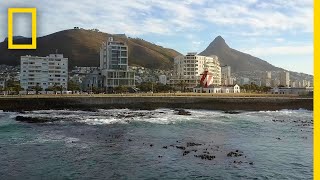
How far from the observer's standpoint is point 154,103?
3570 inches

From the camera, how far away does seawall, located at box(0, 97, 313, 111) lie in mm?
80188

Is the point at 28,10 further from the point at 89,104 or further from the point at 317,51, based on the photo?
the point at 89,104

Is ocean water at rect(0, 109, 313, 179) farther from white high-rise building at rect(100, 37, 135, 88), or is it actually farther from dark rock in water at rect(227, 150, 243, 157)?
white high-rise building at rect(100, 37, 135, 88)

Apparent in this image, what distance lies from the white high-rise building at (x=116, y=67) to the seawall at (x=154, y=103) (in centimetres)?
4799

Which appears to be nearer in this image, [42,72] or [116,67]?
[42,72]

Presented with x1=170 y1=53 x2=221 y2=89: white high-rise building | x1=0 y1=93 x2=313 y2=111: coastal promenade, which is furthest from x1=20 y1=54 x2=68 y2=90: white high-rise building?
x1=170 y1=53 x2=221 y2=89: white high-rise building

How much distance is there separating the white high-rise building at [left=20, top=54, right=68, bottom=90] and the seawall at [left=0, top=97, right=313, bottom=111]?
5067 centimetres

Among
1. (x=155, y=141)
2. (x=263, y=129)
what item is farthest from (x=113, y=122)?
(x=263, y=129)

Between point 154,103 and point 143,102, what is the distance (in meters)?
2.97

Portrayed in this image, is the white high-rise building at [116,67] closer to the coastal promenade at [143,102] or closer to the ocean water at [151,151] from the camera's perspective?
the coastal promenade at [143,102]

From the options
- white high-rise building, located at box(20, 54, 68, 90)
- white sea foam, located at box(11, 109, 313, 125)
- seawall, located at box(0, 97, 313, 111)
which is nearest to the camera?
white sea foam, located at box(11, 109, 313, 125)

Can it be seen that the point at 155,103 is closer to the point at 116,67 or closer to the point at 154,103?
the point at 154,103

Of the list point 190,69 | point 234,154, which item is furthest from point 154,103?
point 190,69

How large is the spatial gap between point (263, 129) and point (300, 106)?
53.9 meters
